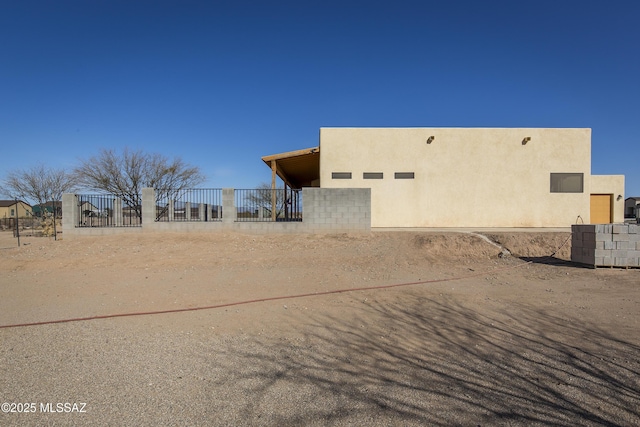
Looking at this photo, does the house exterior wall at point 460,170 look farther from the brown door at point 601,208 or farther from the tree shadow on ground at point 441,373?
the tree shadow on ground at point 441,373

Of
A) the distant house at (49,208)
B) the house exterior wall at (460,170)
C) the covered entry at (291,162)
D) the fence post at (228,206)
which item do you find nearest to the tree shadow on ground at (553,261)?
the house exterior wall at (460,170)

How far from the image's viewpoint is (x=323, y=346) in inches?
195

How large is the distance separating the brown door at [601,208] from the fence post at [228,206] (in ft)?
61.1

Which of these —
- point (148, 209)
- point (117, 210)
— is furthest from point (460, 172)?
point (117, 210)

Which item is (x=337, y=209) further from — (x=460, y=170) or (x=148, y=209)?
(x=148, y=209)

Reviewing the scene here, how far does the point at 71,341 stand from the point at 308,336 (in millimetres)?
3194

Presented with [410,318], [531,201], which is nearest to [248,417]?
[410,318]

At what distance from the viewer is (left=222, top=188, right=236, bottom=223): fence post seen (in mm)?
15734

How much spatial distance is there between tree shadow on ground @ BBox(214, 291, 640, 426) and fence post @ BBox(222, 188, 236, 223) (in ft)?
33.6

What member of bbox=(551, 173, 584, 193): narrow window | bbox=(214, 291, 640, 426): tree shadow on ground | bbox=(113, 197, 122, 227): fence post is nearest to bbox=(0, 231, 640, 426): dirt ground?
bbox=(214, 291, 640, 426): tree shadow on ground

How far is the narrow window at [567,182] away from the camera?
18.0m

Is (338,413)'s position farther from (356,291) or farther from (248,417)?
(356,291)

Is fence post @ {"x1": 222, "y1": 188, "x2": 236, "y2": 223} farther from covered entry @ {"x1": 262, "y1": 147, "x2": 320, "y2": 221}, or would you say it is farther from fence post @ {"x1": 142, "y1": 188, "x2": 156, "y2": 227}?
fence post @ {"x1": 142, "y1": 188, "x2": 156, "y2": 227}

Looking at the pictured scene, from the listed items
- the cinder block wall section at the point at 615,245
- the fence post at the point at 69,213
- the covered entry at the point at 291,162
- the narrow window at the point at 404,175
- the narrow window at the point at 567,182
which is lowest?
the cinder block wall section at the point at 615,245
